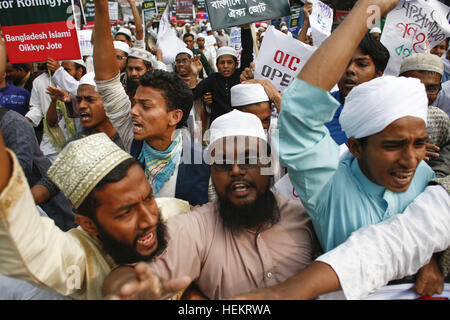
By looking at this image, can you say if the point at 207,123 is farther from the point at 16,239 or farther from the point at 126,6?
the point at 126,6

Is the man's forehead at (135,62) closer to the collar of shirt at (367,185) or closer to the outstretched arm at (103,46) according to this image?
the outstretched arm at (103,46)

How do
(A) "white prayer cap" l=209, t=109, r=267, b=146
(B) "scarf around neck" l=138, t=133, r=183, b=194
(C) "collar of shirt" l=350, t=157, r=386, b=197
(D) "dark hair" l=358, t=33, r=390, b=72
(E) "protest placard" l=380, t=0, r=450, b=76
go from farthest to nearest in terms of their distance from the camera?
(E) "protest placard" l=380, t=0, r=450, b=76 < (D) "dark hair" l=358, t=33, r=390, b=72 < (B) "scarf around neck" l=138, t=133, r=183, b=194 < (A) "white prayer cap" l=209, t=109, r=267, b=146 < (C) "collar of shirt" l=350, t=157, r=386, b=197

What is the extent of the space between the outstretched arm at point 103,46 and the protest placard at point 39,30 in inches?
57.9

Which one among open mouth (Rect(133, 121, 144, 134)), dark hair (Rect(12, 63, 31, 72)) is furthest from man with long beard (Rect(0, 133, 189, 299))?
dark hair (Rect(12, 63, 31, 72))

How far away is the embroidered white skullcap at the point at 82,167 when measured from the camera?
4.69 ft

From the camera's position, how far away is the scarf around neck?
2.41 metres

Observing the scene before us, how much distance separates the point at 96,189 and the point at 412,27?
4.23m

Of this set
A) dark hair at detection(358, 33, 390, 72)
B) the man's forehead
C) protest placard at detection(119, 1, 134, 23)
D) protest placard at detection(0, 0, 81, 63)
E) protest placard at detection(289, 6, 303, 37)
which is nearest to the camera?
dark hair at detection(358, 33, 390, 72)

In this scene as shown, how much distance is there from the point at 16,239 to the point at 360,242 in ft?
4.29

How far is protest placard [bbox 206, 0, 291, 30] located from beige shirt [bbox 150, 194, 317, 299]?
3.39 meters

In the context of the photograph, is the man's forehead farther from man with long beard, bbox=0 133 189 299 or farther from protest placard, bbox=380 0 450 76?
protest placard, bbox=380 0 450 76

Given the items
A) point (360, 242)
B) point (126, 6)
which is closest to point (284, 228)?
point (360, 242)
